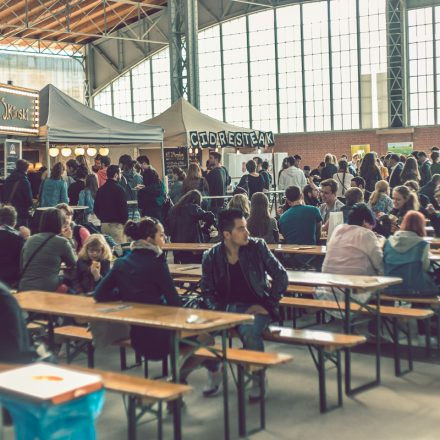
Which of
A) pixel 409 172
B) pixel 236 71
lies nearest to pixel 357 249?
pixel 409 172

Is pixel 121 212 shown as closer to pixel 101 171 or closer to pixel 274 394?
pixel 101 171

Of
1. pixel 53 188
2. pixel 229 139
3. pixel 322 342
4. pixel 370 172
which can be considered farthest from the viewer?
pixel 229 139

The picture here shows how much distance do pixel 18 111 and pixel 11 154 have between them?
26.4 inches

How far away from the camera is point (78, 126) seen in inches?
554

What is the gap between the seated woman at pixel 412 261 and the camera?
6.74 meters

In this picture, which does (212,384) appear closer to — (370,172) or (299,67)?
(370,172)

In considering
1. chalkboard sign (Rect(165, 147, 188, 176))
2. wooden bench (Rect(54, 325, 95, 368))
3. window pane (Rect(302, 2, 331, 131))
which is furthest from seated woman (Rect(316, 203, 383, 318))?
window pane (Rect(302, 2, 331, 131))

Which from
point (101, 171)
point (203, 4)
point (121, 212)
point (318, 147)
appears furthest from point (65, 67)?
point (121, 212)

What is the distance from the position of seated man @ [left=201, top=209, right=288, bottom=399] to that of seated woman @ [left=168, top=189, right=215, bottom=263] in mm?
4013

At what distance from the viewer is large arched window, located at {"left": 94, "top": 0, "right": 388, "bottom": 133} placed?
2620cm

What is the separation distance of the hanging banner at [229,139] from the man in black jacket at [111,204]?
18.3 feet

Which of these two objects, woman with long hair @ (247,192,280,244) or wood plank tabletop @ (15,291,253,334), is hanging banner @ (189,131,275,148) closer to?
woman with long hair @ (247,192,280,244)

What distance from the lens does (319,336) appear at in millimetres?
5441

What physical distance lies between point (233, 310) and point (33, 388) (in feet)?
9.38
